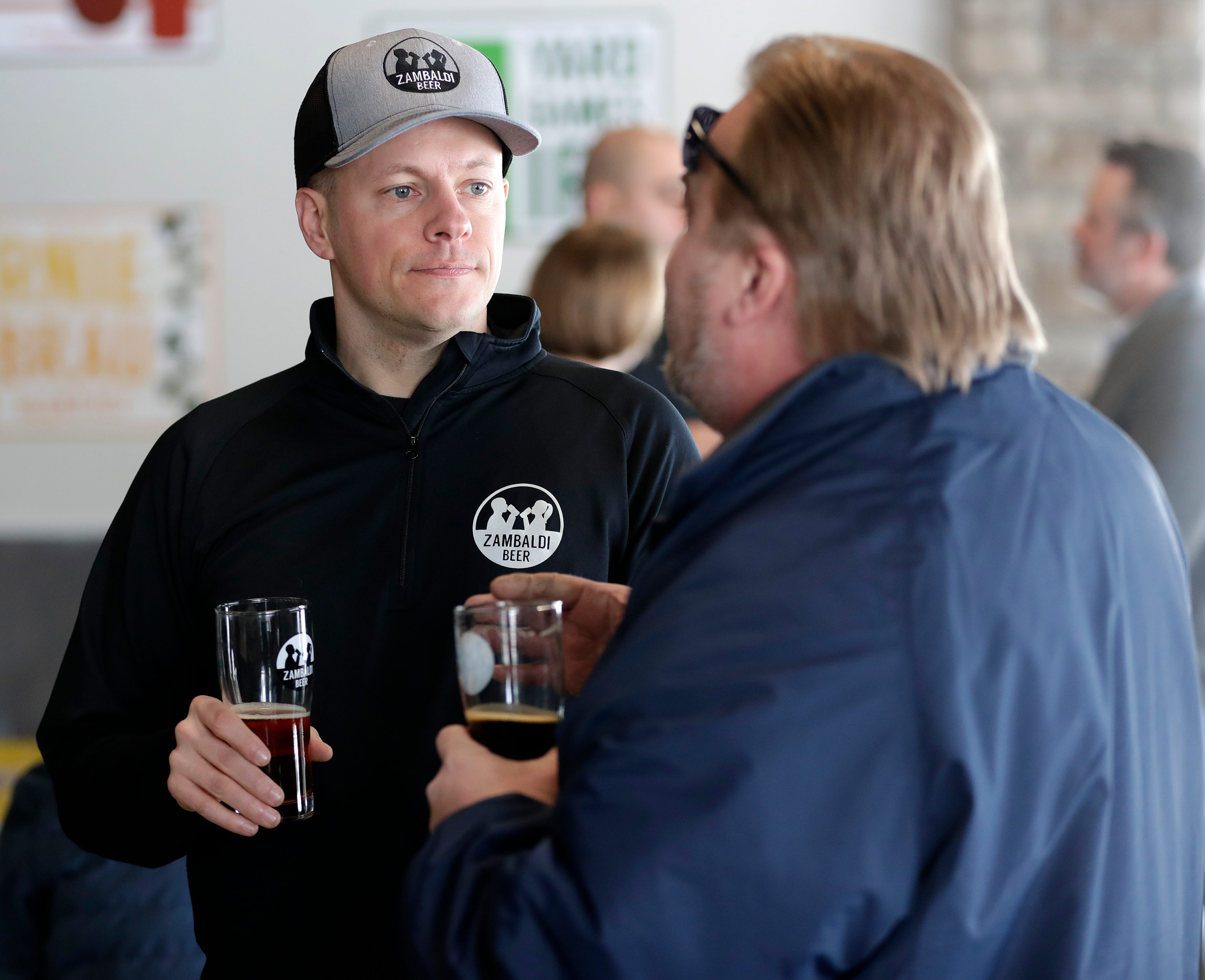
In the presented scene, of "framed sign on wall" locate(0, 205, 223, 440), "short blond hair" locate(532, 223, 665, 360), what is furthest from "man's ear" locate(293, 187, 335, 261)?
"framed sign on wall" locate(0, 205, 223, 440)

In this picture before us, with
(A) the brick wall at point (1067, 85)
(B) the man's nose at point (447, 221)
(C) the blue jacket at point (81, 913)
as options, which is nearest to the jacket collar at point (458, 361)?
(B) the man's nose at point (447, 221)

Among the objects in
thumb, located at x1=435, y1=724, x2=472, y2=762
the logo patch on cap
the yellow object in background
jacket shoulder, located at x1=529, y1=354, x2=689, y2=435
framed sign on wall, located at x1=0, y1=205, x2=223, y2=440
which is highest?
the logo patch on cap

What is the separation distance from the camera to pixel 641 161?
11.9ft

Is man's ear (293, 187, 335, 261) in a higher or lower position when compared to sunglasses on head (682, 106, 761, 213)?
lower

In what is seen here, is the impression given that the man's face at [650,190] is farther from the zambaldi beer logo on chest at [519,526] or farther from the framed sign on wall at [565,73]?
the zambaldi beer logo on chest at [519,526]

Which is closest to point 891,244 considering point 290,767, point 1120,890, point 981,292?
point 981,292

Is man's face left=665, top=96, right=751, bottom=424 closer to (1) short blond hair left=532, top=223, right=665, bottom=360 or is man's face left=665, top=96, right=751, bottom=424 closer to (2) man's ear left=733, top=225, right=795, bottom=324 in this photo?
(2) man's ear left=733, top=225, right=795, bottom=324

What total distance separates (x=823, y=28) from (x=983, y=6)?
52 centimetres

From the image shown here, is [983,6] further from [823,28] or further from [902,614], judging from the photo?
[902,614]

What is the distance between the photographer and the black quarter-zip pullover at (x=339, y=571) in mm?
1399

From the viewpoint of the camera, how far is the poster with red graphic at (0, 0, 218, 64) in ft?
14.2

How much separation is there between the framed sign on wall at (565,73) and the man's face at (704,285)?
3.22 m

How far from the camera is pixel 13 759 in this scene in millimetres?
4109

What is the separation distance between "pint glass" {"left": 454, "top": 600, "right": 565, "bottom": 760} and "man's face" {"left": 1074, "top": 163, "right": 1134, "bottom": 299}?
3286mm
